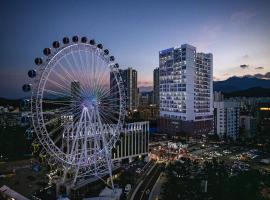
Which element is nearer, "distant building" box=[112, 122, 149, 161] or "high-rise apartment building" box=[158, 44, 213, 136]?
"distant building" box=[112, 122, 149, 161]

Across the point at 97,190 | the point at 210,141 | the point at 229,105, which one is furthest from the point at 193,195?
the point at 229,105

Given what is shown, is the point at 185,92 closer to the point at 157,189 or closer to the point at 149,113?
the point at 157,189

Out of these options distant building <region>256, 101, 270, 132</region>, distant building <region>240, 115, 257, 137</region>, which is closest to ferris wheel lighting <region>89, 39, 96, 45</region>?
distant building <region>240, 115, 257, 137</region>

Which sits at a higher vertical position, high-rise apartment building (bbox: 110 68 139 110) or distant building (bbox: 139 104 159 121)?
high-rise apartment building (bbox: 110 68 139 110)

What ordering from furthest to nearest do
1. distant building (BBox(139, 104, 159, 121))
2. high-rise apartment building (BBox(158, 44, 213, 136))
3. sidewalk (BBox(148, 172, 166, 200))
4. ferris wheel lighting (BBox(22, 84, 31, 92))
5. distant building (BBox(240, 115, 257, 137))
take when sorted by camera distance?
distant building (BBox(139, 104, 159, 121))
distant building (BBox(240, 115, 257, 137))
high-rise apartment building (BBox(158, 44, 213, 136))
sidewalk (BBox(148, 172, 166, 200))
ferris wheel lighting (BBox(22, 84, 31, 92))

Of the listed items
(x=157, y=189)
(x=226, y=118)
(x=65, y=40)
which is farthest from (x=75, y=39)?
(x=226, y=118)

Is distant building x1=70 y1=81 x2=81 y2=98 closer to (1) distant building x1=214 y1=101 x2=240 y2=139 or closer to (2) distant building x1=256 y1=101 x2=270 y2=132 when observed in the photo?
(1) distant building x1=214 y1=101 x2=240 y2=139
